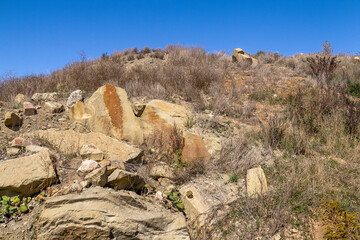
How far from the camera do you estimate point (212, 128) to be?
5152 mm

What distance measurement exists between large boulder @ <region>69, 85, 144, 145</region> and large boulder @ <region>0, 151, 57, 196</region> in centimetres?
140

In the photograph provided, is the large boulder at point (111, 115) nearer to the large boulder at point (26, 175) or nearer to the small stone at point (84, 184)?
the large boulder at point (26, 175)

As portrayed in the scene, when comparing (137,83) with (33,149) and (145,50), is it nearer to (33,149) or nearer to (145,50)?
(33,149)

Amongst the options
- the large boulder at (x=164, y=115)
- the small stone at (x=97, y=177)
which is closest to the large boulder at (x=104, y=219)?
the small stone at (x=97, y=177)

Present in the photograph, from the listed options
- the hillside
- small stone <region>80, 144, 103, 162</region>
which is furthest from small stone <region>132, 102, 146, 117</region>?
small stone <region>80, 144, 103, 162</region>

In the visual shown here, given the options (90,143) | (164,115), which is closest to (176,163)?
(164,115)

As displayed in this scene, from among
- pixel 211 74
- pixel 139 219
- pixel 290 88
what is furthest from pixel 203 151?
pixel 290 88

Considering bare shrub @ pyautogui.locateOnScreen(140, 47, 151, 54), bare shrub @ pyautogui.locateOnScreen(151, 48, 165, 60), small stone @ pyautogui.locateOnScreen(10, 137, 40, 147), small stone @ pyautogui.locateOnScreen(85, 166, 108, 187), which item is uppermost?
bare shrub @ pyautogui.locateOnScreen(140, 47, 151, 54)

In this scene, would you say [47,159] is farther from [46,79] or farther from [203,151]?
[46,79]

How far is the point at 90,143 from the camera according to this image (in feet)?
13.1

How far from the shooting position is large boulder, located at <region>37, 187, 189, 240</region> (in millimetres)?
2408

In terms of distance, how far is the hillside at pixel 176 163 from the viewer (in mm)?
2721

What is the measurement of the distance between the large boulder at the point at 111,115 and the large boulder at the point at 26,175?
4.60 feet

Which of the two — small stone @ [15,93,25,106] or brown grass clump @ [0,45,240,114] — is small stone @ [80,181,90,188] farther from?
small stone @ [15,93,25,106]
